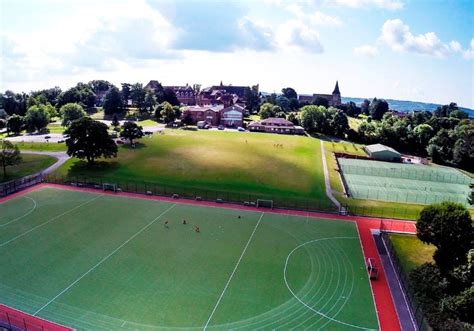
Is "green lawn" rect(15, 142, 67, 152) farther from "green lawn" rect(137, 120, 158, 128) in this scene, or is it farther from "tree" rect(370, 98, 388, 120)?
"tree" rect(370, 98, 388, 120)

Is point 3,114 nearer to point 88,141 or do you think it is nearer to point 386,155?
point 88,141

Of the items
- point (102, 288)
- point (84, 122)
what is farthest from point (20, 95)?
point (102, 288)

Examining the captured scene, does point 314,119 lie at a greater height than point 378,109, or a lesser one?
lesser

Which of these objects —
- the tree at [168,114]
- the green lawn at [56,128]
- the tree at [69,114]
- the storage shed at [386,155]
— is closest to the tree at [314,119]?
the storage shed at [386,155]

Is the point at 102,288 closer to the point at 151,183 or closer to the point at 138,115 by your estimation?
the point at 151,183

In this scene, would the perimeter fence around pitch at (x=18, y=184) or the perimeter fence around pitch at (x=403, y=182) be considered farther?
the perimeter fence around pitch at (x=403, y=182)

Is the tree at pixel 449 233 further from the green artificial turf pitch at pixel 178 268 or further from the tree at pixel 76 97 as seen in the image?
the tree at pixel 76 97

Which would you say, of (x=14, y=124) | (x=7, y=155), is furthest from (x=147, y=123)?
(x=7, y=155)
